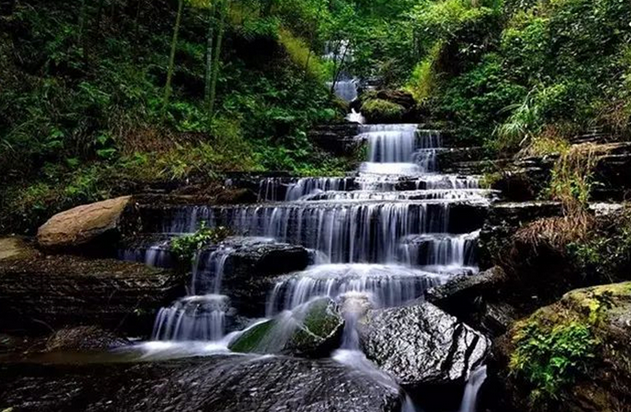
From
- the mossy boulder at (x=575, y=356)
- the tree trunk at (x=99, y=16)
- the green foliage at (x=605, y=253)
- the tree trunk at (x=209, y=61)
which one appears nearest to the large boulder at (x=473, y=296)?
the green foliage at (x=605, y=253)

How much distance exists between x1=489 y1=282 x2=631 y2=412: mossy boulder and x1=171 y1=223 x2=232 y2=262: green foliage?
14.7ft

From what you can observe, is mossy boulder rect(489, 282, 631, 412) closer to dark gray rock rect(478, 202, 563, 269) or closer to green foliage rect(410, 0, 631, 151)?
dark gray rock rect(478, 202, 563, 269)

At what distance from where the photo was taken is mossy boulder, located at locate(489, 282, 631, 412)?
3.04m

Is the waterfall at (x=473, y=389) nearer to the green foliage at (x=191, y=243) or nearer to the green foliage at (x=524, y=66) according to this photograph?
the green foliage at (x=191, y=243)

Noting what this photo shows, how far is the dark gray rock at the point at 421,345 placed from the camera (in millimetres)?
4105

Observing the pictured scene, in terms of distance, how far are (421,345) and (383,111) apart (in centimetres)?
1163

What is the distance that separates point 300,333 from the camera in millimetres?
4914

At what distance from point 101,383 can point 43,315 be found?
92.4 inches

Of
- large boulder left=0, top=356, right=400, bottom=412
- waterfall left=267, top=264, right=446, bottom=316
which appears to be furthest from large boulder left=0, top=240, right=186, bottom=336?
waterfall left=267, top=264, right=446, bottom=316

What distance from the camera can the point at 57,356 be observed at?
5.22 meters

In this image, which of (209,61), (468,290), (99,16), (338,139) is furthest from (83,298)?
(99,16)

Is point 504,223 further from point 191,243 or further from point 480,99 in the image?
point 480,99

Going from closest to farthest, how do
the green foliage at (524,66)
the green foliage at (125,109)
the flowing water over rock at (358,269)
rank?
the flowing water over rock at (358,269), the green foliage at (524,66), the green foliage at (125,109)

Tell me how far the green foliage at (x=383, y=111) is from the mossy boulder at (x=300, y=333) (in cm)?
1060
